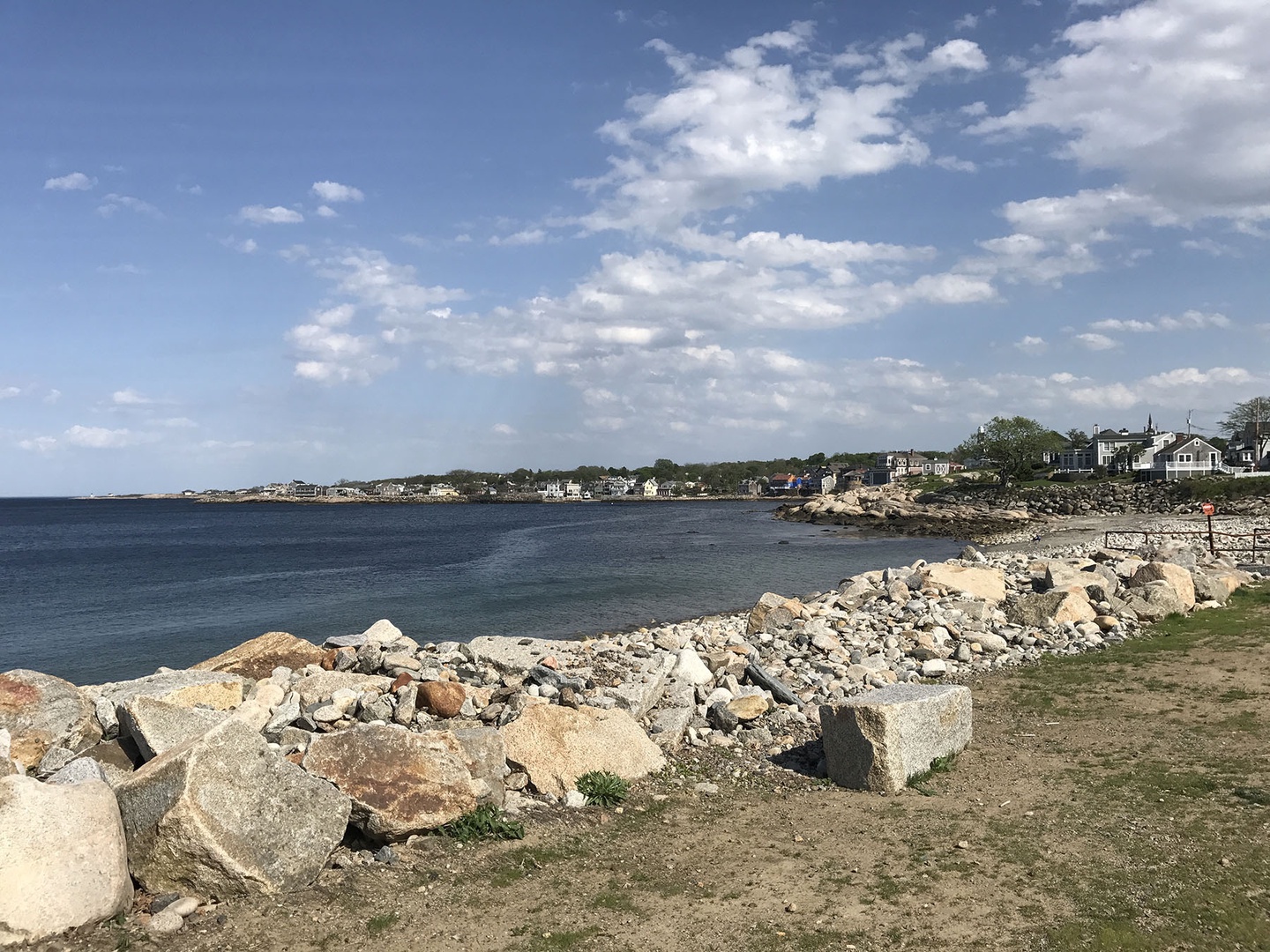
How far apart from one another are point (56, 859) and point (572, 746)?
4742 mm

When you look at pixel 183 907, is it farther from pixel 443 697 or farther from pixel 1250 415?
pixel 1250 415

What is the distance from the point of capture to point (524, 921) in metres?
6.25

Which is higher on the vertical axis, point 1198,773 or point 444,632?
point 1198,773

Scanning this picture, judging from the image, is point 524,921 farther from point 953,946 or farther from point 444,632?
point 444,632

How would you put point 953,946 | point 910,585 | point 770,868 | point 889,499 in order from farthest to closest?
point 889,499
point 910,585
point 770,868
point 953,946

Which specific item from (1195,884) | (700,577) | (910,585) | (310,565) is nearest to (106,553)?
(310,565)

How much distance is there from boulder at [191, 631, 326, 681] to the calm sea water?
11690mm

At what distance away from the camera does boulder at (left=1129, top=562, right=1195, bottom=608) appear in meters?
17.8

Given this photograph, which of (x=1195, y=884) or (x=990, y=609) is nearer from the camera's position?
(x=1195, y=884)

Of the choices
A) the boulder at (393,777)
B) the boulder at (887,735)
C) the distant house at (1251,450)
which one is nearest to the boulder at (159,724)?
the boulder at (393,777)

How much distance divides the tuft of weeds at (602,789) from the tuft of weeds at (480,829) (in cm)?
107

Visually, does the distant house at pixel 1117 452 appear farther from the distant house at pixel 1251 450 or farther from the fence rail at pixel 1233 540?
the fence rail at pixel 1233 540

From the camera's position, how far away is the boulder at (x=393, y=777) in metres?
7.32

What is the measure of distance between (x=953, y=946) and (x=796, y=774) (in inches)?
158
